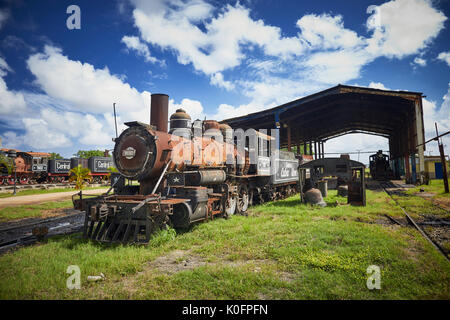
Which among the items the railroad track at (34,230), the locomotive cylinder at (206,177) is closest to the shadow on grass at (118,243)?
the railroad track at (34,230)

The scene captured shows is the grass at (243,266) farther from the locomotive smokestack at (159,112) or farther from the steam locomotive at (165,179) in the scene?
the locomotive smokestack at (159,112)

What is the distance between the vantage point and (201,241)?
5430 mm

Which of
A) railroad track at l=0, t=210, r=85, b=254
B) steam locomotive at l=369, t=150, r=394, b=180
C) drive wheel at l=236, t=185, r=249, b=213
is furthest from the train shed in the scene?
railroad track at l=0, t=210, r=85, b=254

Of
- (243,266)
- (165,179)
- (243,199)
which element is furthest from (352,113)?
(243,266)

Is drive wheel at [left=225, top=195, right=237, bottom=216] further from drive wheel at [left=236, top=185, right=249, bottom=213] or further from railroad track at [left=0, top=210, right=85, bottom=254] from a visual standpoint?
railroad track at [left=0, top=210, right=85, bottom=254]

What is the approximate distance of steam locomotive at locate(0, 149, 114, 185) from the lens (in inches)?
1039

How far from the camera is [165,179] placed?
6.48 meters

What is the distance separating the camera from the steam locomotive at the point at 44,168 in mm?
26398

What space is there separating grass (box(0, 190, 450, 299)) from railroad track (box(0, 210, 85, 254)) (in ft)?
2.65

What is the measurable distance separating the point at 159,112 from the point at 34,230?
173 inches

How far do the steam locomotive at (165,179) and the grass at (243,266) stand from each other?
19.4 inches
